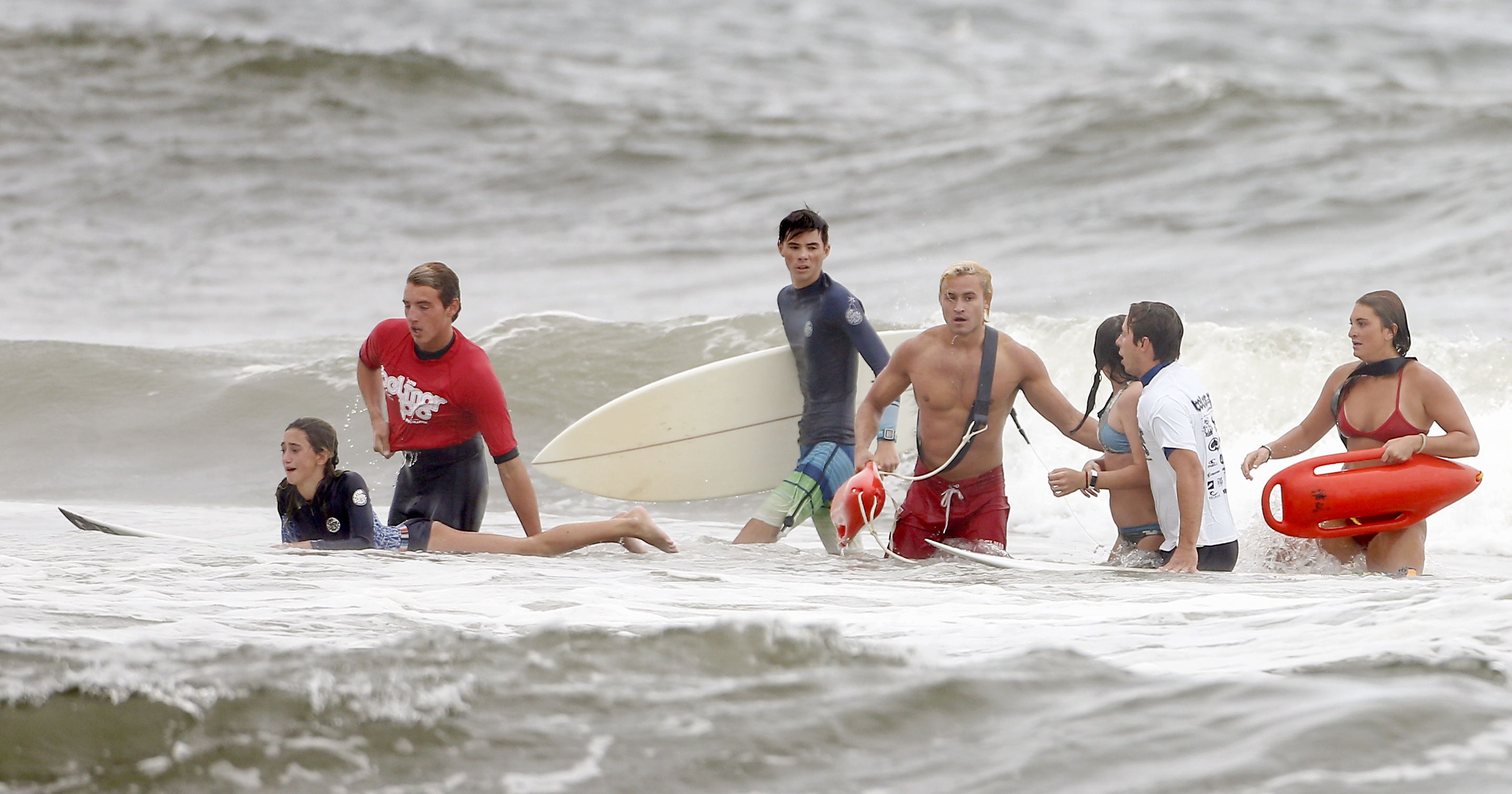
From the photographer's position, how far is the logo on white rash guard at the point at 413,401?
18.1ft

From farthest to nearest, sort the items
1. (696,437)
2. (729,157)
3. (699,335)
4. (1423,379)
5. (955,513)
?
(729,157) → (699,335) → (696,437) → (955,513) → (1423,379)

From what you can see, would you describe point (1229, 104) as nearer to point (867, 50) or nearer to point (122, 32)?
point (867, 50)

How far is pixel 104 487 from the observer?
9203 mm

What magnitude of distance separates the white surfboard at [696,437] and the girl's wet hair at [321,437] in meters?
1.48

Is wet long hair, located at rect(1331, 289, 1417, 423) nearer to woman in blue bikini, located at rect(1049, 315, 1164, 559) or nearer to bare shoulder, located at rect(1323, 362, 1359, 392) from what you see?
bare shoulder, located at rect(1323, 362, 1359, 392)

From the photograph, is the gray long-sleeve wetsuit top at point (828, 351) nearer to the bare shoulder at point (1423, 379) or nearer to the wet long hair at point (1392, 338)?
the wet long hair at point (1392, 338)

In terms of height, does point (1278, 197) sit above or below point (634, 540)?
above

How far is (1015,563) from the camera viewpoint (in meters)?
5.37

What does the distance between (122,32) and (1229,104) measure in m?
22.2

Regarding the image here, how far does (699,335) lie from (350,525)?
6700mm

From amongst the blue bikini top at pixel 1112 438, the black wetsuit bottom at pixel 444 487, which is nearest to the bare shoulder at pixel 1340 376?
the blue bikini top at pixel 1112 438

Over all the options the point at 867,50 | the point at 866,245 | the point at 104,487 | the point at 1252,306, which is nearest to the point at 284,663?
the point at 104,487

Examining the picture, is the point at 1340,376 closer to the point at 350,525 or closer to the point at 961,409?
the point at 961,409

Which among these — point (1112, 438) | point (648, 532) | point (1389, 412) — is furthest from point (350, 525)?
point (1389, 412)
